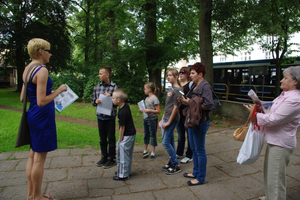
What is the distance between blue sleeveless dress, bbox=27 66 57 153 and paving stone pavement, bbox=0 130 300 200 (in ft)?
2.74

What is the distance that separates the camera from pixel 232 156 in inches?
191

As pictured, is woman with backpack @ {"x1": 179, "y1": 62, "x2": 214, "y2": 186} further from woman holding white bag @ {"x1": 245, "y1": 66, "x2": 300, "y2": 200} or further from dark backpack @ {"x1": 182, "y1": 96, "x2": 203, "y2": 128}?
woman holding white bag @ {"x1": 245, "y1": 66, "x2": 300, "y2": 200}

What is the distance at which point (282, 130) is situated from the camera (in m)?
2.60

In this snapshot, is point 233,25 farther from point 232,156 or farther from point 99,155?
point 99,155

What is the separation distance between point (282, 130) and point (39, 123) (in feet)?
9.12

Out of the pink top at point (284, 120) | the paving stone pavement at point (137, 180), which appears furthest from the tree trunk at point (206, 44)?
→ the pink top at point (284, 120)

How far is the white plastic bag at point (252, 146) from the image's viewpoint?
2.79 metres

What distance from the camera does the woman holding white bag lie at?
2461 mm

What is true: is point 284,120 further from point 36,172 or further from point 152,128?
point 36,172

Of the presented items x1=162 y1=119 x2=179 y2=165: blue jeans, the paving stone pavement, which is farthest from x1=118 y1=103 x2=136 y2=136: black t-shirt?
the paving stone pavement

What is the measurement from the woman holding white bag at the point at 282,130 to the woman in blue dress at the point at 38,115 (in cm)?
244

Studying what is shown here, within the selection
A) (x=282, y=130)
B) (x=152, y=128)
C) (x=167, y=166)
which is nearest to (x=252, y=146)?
(x=282, y=130)

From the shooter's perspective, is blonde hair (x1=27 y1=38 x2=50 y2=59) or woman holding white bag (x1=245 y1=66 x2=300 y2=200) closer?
woman holding white bag (x1=245 y1=66 x2=300 y2=200)

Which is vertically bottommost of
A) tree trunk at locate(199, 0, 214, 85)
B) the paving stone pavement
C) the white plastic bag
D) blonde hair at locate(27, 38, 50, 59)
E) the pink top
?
the paving stone pavement
